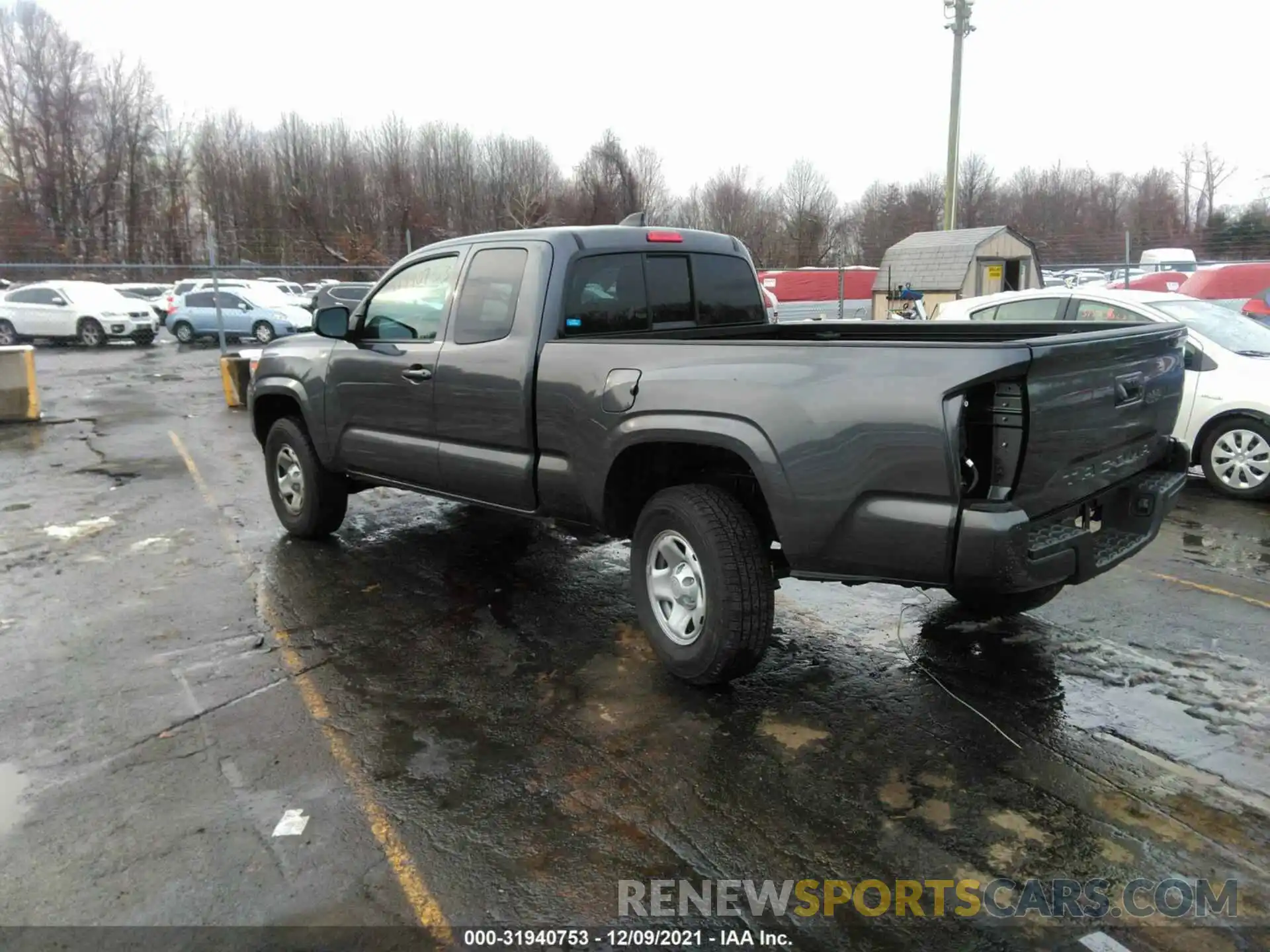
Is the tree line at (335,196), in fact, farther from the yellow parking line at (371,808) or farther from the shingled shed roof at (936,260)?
the yellow parking line at (371,808)

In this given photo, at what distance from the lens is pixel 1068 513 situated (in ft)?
11.1

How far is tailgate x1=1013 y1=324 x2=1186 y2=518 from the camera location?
10.0 ft

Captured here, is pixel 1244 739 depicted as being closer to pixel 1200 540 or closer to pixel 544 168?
pixel 1200 540

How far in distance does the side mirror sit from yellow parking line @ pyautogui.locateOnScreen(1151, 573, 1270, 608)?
17.1 feet

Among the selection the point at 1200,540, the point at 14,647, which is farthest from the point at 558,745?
the point at 1200,540

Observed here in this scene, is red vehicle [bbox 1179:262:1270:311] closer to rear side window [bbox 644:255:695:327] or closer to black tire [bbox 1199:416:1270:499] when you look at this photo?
black tire [bbox 1199:416:1270:499]

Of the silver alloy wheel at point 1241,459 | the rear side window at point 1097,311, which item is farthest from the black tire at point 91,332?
the silver alloy wheel at point 1241,459

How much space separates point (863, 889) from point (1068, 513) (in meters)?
1.63

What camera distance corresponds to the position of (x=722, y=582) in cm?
362

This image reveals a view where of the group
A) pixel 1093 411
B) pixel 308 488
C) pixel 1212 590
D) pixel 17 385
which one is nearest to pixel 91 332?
pixel 17 385

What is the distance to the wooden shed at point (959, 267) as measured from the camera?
78.3 ft

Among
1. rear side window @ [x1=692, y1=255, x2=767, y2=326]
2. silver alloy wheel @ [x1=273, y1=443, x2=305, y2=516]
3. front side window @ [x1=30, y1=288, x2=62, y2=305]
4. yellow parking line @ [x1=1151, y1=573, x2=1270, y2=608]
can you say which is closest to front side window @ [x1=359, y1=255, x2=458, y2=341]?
silver alloy wheel @ [x1=273, y1=443, x2=305, y2=516]

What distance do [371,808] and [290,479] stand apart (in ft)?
12.7

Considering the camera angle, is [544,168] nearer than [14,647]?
No
